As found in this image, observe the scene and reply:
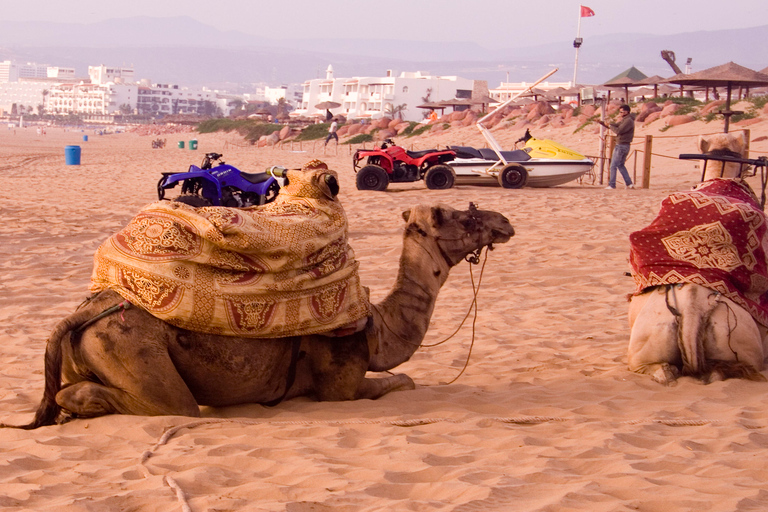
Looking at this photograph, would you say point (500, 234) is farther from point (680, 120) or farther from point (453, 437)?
point (680, 120)

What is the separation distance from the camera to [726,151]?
21.0ft

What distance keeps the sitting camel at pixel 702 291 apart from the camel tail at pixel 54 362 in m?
3.71

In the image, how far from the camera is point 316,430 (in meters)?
4.33

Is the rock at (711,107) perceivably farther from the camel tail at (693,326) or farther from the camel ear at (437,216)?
the camel ear at (437,216)

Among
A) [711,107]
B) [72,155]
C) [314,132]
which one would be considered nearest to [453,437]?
[72,155]

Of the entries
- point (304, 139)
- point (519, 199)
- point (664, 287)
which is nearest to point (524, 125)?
point (304, 139)

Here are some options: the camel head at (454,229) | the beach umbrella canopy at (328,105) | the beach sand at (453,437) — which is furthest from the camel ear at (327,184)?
the beach umbrella canopy at (328,105)

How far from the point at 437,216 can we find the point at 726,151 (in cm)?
262

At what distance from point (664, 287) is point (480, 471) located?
8.96ft

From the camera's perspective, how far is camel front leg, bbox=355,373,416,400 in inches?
200

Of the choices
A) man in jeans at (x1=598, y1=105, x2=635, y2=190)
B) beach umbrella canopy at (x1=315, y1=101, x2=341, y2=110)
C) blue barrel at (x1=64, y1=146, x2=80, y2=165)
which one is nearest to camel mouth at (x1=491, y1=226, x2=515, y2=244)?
man in jeans at (x1=598, y1=105, x2=635, y2=190)

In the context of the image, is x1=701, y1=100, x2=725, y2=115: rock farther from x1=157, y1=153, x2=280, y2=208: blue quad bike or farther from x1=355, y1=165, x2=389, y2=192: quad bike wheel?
x1=157, y1=153, x2=280, y2=208: blue quad bike

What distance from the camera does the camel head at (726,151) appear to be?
6371mm

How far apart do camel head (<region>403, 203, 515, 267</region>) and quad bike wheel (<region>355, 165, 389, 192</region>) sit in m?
13.0
